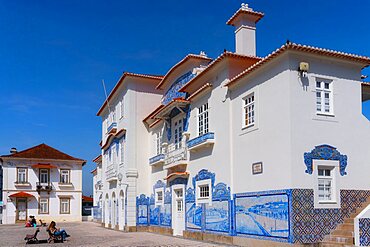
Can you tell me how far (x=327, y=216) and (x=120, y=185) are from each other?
629 inches

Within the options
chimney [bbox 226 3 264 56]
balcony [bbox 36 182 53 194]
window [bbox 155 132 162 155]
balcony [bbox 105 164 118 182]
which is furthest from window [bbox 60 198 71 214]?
chimney [bbox 226 3 264 56]

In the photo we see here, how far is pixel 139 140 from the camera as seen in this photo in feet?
85.3

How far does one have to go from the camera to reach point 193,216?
19.0 meters

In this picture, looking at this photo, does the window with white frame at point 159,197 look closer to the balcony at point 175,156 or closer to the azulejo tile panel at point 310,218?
the balcony at point 175,156

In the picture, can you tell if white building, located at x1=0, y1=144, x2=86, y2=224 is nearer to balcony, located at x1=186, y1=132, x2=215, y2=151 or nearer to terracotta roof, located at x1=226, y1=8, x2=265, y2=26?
balcony, located at x1=186, y1=132, x2=215, y2=151

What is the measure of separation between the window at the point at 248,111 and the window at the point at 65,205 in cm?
3199

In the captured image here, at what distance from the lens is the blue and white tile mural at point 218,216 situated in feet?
52.8

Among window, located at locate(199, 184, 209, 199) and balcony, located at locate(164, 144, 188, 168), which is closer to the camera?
window, located at locate(199, 184, 209, 199)

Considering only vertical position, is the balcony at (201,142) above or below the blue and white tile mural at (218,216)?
above

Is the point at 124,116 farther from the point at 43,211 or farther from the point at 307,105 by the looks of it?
the point at 43,211

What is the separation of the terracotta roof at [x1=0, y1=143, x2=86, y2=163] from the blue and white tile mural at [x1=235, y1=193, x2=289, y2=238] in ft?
103

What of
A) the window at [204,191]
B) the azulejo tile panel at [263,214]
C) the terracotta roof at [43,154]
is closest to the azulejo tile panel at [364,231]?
the azulejo tile panel at [263,214]

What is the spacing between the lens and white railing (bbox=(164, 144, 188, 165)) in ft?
65.8

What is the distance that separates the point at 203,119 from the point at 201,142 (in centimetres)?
124
